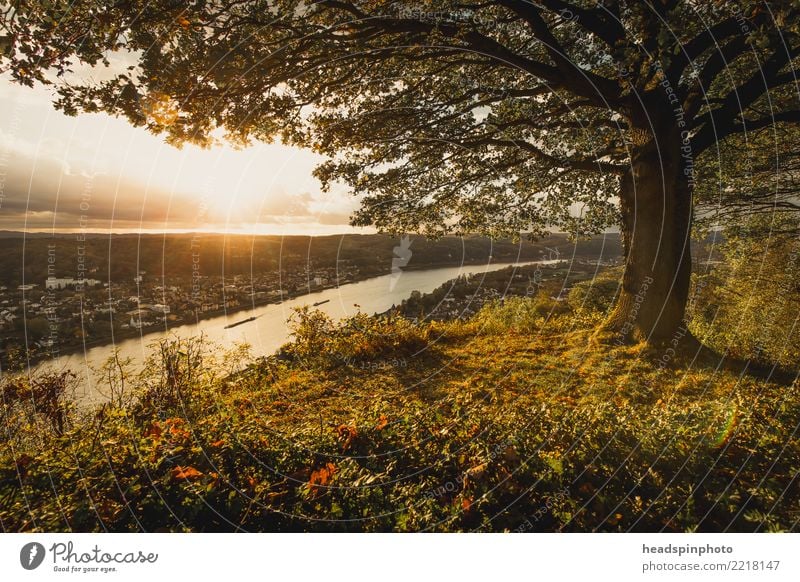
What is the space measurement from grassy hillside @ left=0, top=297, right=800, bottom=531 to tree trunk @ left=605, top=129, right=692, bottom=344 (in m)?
1.68

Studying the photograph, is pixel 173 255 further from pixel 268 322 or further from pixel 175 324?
pixel 268 322

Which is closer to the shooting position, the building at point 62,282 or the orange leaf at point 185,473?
the orange leaf at point 185,473

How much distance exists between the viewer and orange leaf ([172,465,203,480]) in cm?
326

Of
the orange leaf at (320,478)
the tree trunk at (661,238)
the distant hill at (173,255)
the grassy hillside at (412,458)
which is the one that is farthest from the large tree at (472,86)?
the orange leaf at (320,478)

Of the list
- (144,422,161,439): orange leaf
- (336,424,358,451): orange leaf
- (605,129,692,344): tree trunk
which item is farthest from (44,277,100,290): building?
(605,129,692,344): tree trunk

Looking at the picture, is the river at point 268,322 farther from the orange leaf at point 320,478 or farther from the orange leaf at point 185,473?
the orange leaf at point 320,478

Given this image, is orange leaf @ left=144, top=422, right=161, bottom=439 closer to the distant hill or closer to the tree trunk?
the distant hill

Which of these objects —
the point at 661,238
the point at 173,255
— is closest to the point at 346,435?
the point at 173,255

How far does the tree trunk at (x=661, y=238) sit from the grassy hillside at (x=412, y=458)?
1676 millimetres

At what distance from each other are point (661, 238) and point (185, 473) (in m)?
10.1

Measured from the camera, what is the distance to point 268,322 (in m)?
10.8

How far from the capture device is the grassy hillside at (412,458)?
10.3ft
